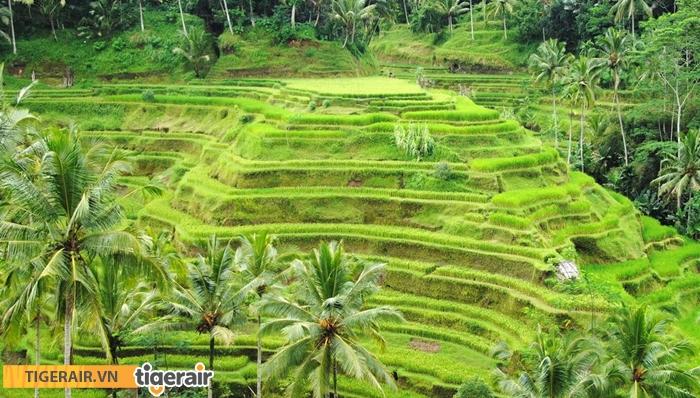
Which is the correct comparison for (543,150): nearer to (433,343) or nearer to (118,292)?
(433,343)

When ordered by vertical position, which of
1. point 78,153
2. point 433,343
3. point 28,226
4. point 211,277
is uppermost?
point 78,153

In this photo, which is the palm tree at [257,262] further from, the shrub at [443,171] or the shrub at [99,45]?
the shrub at [99,45]

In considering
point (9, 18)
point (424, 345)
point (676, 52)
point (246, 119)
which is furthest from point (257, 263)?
point (9, 18)

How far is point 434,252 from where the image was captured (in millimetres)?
31547

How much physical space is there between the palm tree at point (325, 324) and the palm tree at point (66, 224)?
16.8ft

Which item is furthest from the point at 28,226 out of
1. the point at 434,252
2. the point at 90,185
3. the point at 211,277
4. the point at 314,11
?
the point at 314,11

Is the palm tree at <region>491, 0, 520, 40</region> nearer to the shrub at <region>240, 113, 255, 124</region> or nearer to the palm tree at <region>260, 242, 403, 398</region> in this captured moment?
the shrub at <region>240, 113, 255, 124</region>

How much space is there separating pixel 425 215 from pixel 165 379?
15.3m

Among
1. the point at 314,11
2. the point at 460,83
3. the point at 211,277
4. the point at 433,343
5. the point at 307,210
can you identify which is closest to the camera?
the point at 211,277

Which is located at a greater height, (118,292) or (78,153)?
(78,153)

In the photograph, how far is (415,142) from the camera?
36.8 m

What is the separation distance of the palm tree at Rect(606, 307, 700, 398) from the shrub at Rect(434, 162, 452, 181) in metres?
15.8

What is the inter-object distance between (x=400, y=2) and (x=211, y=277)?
8061cm

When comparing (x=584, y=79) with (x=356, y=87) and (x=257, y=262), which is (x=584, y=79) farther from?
(x=257, y=262)
